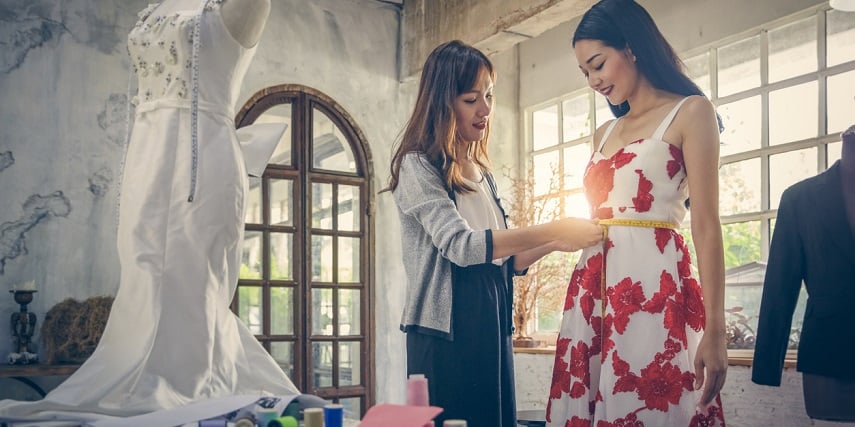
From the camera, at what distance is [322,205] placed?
5512 mm

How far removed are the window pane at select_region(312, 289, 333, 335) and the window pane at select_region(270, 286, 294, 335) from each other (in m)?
0.18

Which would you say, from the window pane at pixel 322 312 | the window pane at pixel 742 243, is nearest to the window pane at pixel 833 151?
the window pane at pixel 742 243

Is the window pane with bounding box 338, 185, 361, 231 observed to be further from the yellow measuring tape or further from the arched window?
the yellow measuring tape

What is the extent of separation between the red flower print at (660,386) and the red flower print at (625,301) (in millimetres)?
112

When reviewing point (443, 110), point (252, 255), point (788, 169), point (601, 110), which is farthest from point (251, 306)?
point (443, 110)

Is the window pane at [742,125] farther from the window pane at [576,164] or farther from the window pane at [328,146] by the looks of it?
the window pane at [328,146]

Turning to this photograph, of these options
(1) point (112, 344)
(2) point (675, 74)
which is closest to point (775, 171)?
(2) point (675, 74)

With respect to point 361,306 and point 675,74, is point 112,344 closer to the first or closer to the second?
point 675,74

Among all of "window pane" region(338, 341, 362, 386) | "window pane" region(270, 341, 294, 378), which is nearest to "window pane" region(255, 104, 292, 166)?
"window pane" region(270, 341, 294, 378)

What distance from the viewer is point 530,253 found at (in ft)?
6.48

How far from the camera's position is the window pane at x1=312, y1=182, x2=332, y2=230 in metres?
5.48

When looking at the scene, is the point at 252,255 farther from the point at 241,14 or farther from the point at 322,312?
the point at 241,14

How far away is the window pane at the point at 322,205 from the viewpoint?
18.0 ft

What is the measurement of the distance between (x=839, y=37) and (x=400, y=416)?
12.6 feet
